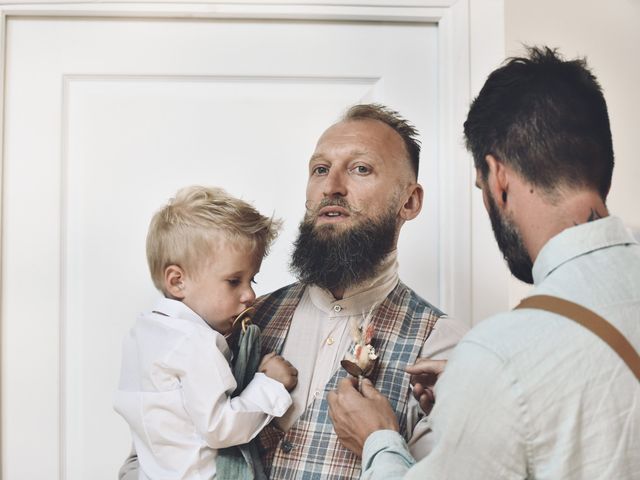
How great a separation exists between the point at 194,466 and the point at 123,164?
2.97 feet

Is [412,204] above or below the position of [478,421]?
above

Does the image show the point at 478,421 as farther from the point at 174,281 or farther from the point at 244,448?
the point at 174,281

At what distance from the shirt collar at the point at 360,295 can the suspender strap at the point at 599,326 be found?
0.71m

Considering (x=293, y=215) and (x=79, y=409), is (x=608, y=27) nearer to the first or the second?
(x=293, y=215)

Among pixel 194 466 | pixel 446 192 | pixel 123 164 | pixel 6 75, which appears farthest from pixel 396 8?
pixel 194 466

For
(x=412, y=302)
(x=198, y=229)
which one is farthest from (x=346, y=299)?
(x=198, y=229)

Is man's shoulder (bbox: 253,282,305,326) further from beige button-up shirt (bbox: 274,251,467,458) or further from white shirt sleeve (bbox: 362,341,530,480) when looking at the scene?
white shirt sleeve (bbox: 362,341,530,480)

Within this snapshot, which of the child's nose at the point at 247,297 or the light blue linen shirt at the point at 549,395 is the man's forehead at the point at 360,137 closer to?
the child's nose at the point at 247,297

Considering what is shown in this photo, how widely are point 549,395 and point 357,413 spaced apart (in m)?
0.47

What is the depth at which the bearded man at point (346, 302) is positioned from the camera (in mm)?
1502

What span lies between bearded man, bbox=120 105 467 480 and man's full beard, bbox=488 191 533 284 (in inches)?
15.9

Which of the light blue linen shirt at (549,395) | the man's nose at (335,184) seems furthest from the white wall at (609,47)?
the light blue linen shirt at (549,395)

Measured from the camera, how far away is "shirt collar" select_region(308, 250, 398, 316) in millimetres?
1653

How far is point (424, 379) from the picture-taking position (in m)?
1.42
